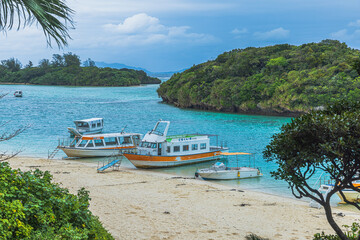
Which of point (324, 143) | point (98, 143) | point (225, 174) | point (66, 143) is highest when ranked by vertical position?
point (324, 143)

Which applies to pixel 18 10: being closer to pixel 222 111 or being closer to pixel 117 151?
pixel 117 151

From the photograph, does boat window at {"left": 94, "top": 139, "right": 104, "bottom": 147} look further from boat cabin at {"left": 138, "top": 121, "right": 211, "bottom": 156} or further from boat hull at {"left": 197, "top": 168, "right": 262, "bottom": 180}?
boat hull at {"left": 197, "top": 168, "right": 262, "bottom": 180}

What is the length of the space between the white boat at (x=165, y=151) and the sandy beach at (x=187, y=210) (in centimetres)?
232

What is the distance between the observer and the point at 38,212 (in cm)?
626

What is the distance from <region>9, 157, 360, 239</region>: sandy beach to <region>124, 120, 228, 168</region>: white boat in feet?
7.61

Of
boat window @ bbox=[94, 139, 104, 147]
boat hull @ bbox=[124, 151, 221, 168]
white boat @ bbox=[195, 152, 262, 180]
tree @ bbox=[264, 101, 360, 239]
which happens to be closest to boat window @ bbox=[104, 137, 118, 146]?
boat window @ bbox=[94, 139, 104, 147]

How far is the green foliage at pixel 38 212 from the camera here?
227 inches

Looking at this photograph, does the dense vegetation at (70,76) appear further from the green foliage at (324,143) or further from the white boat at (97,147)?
the green foliage at (324,143)

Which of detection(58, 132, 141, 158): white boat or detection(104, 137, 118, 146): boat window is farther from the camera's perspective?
detection(104, 137, 118, 146): boat window

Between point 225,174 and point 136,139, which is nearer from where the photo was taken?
point 225,174

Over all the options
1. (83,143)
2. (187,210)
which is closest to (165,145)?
(83,143)

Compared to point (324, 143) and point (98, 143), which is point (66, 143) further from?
point (324, 143)

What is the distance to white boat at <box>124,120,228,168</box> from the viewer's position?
86.3 ft

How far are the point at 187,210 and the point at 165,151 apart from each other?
37.0 ft
